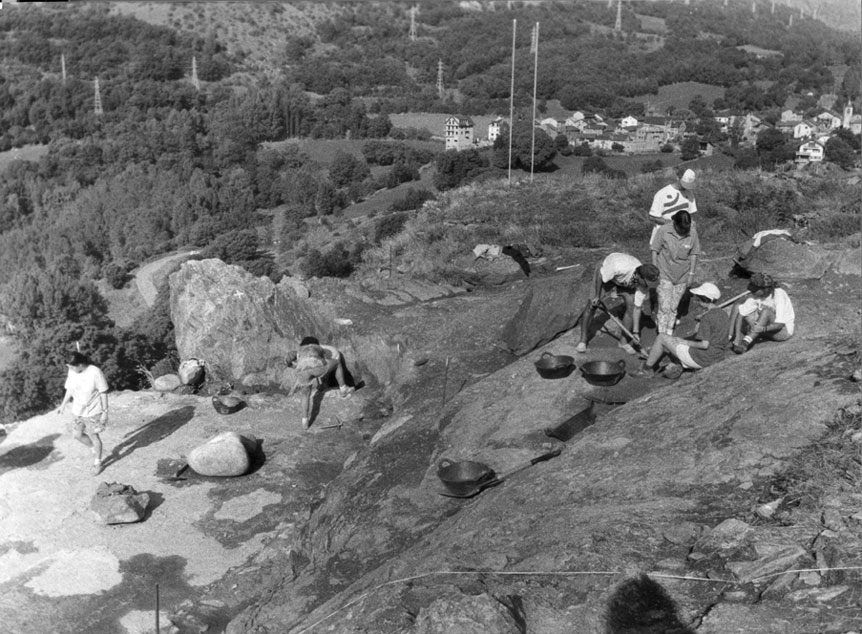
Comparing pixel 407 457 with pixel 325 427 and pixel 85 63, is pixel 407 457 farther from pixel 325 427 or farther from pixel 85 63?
pixel 85 63

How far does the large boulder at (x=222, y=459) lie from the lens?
8.69 meters

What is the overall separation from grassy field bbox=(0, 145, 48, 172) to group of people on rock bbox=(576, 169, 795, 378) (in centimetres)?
5195

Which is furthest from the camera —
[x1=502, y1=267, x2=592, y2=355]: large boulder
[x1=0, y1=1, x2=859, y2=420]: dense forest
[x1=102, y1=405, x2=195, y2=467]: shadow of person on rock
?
[x1=0, y1=1, x2=859, y2=420]: dense forest

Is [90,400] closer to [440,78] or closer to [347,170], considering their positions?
[347,170]

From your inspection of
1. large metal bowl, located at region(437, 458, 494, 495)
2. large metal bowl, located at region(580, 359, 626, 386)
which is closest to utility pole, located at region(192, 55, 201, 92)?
large metal bowl, located at region(580, 359, 626, 386)

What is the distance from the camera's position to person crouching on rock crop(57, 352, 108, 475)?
8633 millimetres

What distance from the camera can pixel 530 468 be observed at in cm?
664

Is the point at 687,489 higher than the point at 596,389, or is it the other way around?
the point at 687,489

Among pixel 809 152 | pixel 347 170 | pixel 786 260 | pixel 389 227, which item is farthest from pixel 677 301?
pixel 347 170

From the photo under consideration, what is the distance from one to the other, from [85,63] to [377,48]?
855 inches

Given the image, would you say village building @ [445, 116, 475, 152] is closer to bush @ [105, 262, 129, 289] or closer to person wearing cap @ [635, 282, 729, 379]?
bush @ [105, 262, 129, 289]

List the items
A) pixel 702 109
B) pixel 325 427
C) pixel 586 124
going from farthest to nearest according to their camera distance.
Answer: pixel 702 109, pixel 586 124, pixel 325 427

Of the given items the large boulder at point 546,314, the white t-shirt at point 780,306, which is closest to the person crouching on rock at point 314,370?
the large boulder at point 546,314

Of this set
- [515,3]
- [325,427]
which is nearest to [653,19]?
[515,3]
